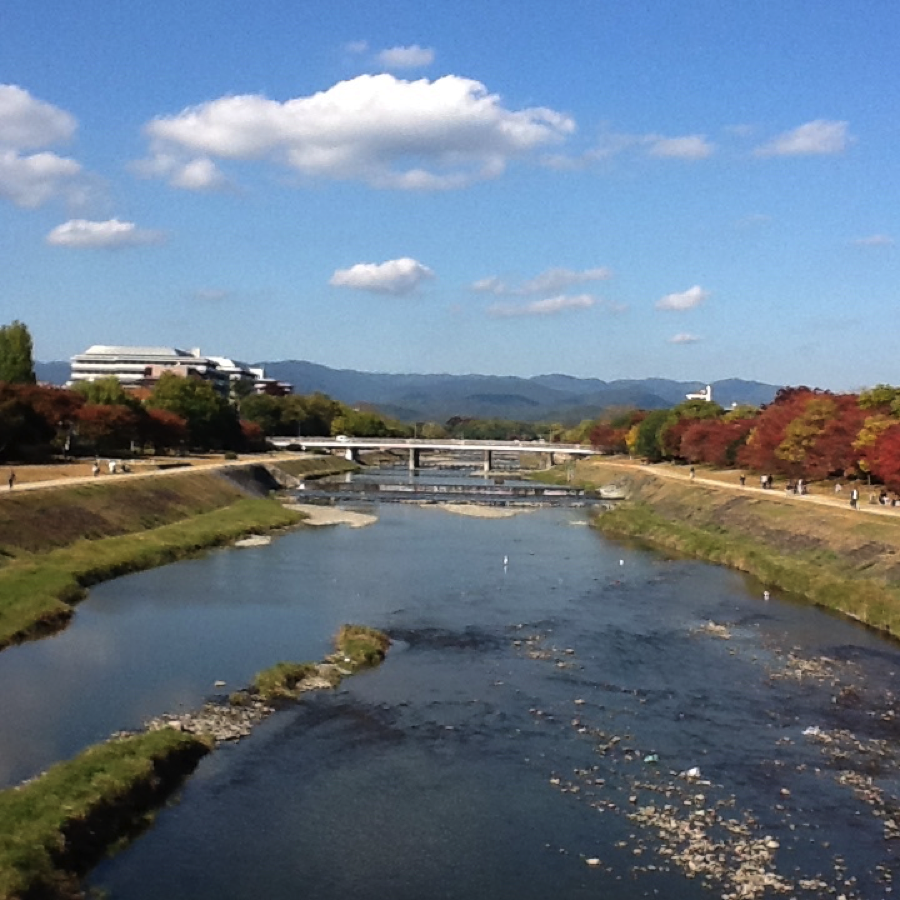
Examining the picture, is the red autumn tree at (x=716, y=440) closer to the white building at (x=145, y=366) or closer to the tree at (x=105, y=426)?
the tree at (x=105, y=426)

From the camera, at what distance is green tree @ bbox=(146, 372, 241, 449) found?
94562 millimetres

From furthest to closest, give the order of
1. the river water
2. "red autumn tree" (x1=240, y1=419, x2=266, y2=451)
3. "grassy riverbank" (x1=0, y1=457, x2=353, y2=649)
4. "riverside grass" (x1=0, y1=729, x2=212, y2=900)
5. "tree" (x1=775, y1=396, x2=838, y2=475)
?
"red autumn tree" (x1=240, y1=419, x2=266, y2=451) → "tree" (x1=775, y1=396, x2=838, y2=475) → "grassy riverbank" (x1=0, y1=457, x2=353, y2=649) → the river water → "riverside grass" (x1=0, y1=729, x2=212, y2=900)

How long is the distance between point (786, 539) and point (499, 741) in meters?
29.5

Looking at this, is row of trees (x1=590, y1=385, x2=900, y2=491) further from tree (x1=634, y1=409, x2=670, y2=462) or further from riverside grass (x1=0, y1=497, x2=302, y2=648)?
riverside grass (x1=0, y1=497, x2=302, y2=648)

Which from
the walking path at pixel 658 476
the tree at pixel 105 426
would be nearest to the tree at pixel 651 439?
the walking path at pixel 658 476

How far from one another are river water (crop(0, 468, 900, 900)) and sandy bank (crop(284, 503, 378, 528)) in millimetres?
21482

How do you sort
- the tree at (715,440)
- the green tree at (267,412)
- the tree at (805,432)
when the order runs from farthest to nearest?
the green tree at (267,412)
the tree at (715,440)
the tree at (805,432)

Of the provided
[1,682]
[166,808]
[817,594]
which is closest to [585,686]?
[166,808]

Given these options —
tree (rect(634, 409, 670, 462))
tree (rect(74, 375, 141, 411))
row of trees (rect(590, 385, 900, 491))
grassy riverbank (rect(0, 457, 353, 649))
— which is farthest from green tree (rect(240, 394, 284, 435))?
grassy riverbank (rect(0, 457, 353, 649))

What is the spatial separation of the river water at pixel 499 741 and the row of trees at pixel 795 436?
2261 cm

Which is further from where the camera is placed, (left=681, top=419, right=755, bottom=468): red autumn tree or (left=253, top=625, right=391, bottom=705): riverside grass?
(left=681, top=419, right=755, bottom=468): red autumn tree

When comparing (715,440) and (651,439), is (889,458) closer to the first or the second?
(715,440)

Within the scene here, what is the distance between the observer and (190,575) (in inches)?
1499

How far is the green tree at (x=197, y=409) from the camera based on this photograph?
310ft
